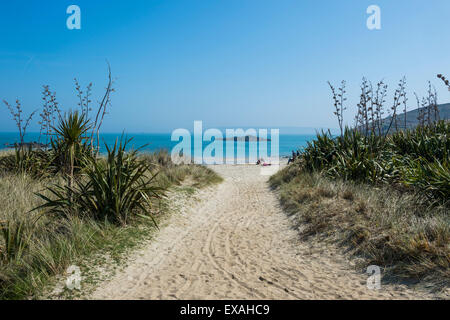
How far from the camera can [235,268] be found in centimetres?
477

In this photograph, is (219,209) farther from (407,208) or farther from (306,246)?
(407,208)

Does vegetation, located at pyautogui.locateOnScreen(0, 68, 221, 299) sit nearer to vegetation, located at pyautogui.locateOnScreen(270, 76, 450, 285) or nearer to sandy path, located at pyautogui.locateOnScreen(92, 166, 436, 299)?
sandy path, located at pyautogui.locateOnScreen(92, 166, 436, 299)

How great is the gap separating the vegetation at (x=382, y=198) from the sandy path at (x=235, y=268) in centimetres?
53

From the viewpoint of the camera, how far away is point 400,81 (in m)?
11.5

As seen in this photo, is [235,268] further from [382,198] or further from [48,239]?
[382,198]

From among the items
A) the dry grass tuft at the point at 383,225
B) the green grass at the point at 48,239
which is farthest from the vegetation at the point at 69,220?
the dry grass tuft at the point at 383,225

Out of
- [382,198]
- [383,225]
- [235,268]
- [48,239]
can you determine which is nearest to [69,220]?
[48,239]

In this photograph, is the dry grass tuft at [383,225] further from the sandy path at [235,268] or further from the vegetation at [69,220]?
the vegetation at [69,220]

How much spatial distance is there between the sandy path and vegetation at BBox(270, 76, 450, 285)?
1.73 feet

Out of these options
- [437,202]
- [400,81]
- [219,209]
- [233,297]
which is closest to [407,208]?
[437,202]

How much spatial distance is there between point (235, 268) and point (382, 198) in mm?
4269

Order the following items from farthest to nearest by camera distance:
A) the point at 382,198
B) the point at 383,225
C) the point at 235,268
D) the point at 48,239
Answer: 1. the point at 382,198
2. the point at 383,225
3. the point at 235,268
4. the point at 48,239
